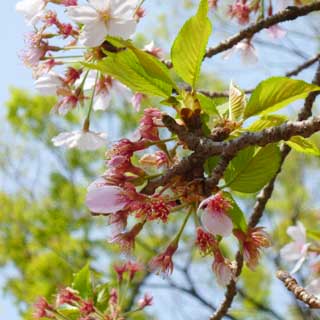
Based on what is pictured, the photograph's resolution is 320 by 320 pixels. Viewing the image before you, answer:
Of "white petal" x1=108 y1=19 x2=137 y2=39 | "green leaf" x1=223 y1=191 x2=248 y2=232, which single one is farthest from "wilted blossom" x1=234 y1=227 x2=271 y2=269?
"white petal" x1=108 y1=19 x2=137 y2=39

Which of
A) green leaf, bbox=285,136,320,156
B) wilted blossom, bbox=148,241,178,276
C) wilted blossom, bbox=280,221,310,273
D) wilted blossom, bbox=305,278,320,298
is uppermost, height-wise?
green leaf, bbox=285,136,320,156

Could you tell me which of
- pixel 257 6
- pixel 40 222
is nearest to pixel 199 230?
pixel 257 6

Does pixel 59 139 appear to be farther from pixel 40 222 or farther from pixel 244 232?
pixel 40 222

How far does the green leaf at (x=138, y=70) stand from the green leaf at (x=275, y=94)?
0.12m

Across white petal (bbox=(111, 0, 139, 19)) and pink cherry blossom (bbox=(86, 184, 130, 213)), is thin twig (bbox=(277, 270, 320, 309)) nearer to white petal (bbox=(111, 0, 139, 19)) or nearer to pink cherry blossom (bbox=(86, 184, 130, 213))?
pink cherry blossom (bbox=(86, 184, 130, 213))

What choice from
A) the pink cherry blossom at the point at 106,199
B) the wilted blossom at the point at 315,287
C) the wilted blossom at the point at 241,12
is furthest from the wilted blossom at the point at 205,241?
the wilted blossom at the point at 241,12

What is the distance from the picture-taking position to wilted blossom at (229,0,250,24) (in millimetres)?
1793

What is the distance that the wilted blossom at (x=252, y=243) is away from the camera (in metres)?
1.01

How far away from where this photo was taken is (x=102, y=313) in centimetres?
152

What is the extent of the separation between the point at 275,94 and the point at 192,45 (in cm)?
13

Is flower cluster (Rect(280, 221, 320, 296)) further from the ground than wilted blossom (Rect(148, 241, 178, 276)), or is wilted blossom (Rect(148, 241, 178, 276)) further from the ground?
wilted blossom (Rect(148, 241, 178, 276))

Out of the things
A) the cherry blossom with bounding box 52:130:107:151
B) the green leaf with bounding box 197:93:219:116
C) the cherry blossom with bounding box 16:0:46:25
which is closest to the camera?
the green leaf with bounding box 197:93:219:116

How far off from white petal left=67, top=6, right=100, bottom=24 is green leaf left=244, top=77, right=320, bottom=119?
28 cm

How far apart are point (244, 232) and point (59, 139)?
55 cm
